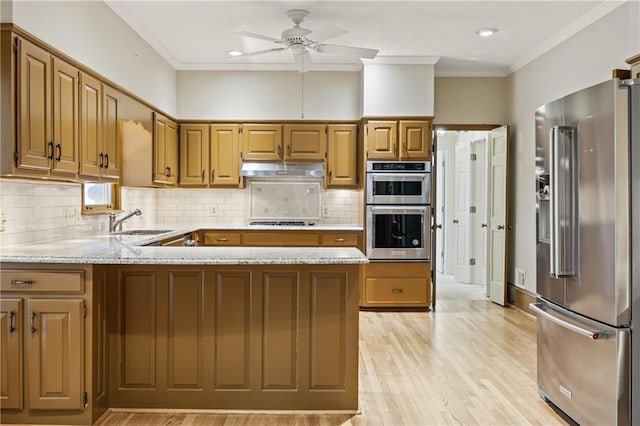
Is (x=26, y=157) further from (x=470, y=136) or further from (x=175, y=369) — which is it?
(x=470, y=136)

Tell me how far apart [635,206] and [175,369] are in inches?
106

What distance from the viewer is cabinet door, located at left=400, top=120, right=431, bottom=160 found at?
560cm

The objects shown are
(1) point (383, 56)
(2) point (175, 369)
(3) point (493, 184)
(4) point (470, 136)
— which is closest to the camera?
(2) point (175, 369)

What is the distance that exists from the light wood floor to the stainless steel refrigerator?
1.28ft

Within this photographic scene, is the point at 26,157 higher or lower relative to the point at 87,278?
higher

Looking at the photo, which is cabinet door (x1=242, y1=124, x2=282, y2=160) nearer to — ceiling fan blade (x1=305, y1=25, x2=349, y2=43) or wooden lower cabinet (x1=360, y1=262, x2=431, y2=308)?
wooden lower cabinet (x1=360, y1=262, x2=431, y2=308)

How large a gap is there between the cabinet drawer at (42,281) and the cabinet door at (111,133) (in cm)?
124

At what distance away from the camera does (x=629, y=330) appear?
7.90 ft

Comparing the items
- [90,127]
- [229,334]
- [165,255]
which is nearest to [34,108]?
[90,127]

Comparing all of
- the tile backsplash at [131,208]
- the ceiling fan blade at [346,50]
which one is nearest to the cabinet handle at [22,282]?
the tile backsplash at [131,208]

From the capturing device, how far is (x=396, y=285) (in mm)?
5629

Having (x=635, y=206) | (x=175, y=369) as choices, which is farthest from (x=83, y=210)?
(x=635, y=206)

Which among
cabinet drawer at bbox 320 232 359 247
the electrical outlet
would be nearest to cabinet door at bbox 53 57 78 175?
cabinet drawer at bbox 320 232 359 247

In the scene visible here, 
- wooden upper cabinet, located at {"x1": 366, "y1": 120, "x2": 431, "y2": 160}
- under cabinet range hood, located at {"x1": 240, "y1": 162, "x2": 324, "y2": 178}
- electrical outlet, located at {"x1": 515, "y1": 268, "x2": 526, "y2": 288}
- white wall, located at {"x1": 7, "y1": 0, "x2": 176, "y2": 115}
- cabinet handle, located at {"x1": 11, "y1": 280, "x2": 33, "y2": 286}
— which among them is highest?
white wall, located at {"x1": 7, "y1": 0, "x2": 176, "y2": 115}
